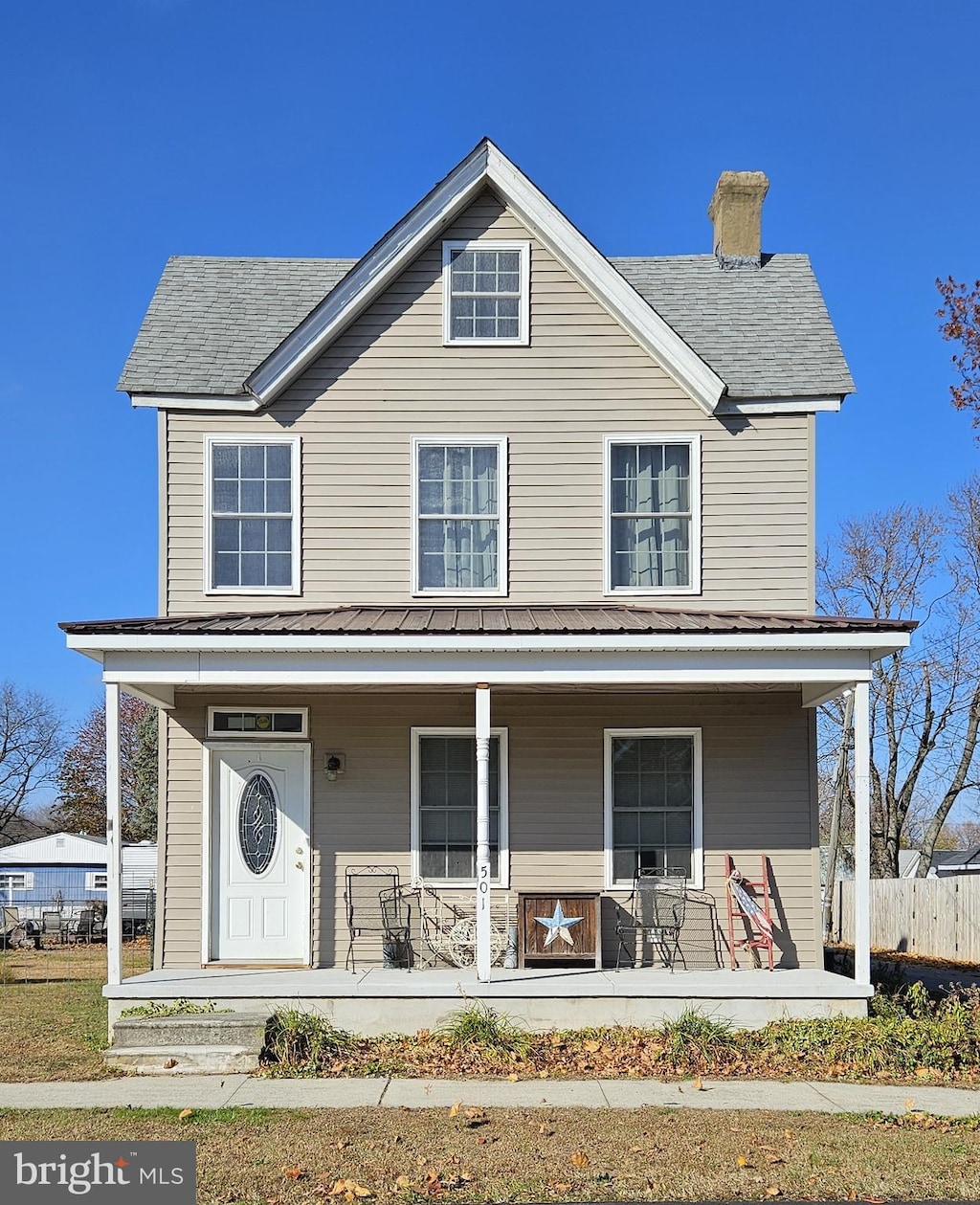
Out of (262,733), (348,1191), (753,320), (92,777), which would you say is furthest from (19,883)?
(348,1191)

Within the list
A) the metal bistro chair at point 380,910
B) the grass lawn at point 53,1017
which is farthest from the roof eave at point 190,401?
the grass lawn at point 53,1017

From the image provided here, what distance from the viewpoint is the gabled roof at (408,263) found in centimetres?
1367

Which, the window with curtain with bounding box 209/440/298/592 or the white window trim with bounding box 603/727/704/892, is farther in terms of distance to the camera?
the window with curtain with bounding box 209/440/298/592

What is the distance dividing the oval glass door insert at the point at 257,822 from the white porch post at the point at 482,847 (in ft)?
9.45

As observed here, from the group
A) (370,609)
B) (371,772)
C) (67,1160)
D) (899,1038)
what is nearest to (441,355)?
(370,609)

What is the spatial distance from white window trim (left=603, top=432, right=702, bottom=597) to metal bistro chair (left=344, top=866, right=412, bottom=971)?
380 centimetres

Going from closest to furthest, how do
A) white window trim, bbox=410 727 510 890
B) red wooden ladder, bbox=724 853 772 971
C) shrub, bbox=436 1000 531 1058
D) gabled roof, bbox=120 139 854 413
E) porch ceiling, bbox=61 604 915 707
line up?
shrub, bbox=436 1000 531 1058, porch ceiling, bbox=61 604 915 707, red wooden ladder, bbox=724 853 772 971, white window trim, bbox=410 727 510 890, gabled roof, bbox=120 139 854 413

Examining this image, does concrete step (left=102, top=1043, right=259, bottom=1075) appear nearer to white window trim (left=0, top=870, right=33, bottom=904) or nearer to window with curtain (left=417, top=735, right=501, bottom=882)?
window with curtain (left=417, top=735, right=501, bottom=882)

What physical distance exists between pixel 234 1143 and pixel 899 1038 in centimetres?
576

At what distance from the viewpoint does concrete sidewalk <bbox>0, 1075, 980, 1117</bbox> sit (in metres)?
9.28

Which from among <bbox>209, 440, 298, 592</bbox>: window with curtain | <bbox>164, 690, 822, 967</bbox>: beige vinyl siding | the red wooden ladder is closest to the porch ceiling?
<bbox>164, 690, 822, 967</bbox>: beige vinyl siding

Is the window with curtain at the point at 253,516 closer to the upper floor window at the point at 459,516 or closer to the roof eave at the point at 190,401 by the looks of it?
the roof eave at the point at 190,401

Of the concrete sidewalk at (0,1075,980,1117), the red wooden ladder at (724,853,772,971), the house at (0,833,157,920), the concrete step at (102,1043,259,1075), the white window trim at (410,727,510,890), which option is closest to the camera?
the concrete sidewalk at (0,1075,980,1117)

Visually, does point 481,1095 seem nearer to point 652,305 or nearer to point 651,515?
point 651,515
